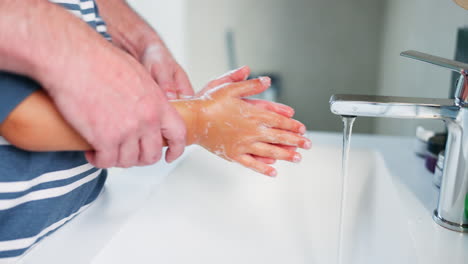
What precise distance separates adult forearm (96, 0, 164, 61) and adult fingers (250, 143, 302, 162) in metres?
0.28

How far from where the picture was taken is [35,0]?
0.38 m

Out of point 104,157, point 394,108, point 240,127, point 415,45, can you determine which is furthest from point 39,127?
point 415,45

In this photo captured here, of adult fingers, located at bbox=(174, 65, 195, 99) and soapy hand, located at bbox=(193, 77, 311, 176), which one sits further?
adult fingers, located at bbox=(174, 65, 195, 99)

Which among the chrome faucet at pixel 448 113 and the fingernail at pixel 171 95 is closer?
the chrome faucet at pixel 448 113

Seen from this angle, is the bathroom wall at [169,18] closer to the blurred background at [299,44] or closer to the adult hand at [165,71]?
the blurred background at [299,44]

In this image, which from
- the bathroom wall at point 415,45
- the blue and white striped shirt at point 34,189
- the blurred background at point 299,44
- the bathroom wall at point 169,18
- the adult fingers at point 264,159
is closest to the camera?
the blue and white striped shirt at point 34,189

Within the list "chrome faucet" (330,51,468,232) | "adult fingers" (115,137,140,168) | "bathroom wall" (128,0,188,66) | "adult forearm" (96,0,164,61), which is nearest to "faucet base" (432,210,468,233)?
"chrome faucet" (330,51,468,232)

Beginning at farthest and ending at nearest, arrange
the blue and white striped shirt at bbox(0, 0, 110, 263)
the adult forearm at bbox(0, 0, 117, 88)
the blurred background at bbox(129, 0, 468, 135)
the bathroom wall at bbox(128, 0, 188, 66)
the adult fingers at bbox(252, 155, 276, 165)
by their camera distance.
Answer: the bathroom wall at bbox(128, 0, 188, 66), the blurred background at bbox(129, 0, 468, 135), the adult fingers at bbox(252, 155, 276, 165), the blue and white striped shirt at bbox(0, 0, 110, 263), the adult forearm at bbox(0, 0, 117, 88)

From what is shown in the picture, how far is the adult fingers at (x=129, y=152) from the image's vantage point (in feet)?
1.41

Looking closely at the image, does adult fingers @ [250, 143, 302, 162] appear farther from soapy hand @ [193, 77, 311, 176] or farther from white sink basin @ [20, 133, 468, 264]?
white sink basin @ [20, 133, 468, 264]

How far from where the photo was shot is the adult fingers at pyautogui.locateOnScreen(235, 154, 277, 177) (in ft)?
1.82

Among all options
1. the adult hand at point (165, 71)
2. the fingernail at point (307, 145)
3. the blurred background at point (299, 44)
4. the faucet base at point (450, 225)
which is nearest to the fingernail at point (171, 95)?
the adult hand at point (165, 71)

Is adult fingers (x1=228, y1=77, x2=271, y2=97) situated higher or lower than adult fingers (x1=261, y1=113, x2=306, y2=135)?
higher

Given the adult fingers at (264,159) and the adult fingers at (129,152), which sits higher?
the adult fingers at (129,152)
